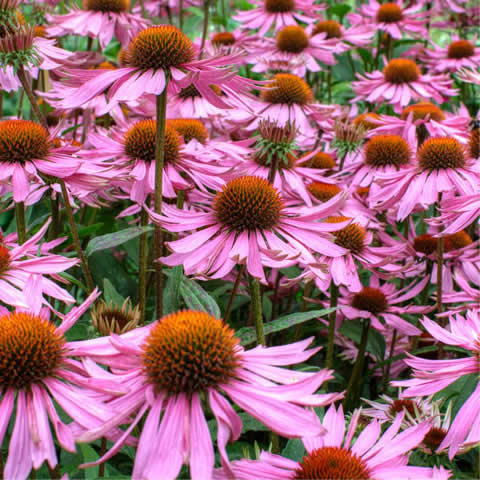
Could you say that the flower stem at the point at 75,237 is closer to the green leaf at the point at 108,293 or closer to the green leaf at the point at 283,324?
the green leaf at the point at 108,293

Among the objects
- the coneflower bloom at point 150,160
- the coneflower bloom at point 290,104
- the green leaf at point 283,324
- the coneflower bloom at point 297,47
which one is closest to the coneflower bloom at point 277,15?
the coneflower bloom at point 297,47

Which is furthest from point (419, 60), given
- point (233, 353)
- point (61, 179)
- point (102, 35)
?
point (233, 353)

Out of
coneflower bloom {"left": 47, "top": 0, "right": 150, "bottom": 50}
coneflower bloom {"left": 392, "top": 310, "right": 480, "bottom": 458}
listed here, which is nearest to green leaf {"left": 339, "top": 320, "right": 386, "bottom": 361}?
coneflower bloom {"left": 392, "top": 310, "right": 480, "bottom": 458}

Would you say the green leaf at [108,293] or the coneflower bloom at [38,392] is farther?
the green leaf at [108,293]

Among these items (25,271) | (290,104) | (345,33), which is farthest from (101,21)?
(25,271)

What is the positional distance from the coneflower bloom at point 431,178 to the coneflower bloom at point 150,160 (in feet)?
1.47

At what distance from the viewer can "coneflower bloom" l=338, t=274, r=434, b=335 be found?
144cm

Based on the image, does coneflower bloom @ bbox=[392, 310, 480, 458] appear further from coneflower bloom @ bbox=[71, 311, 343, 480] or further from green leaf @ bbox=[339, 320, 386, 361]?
green leaf @ bbox=[339, 320, 386, 361]

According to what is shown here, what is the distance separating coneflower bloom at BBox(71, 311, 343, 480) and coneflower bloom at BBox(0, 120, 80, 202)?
0.48 metres

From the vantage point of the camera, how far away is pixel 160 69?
108 cm

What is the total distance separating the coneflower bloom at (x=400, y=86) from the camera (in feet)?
7.23

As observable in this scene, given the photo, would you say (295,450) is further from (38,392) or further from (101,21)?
(101,21)

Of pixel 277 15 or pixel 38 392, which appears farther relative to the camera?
pixel 277 15

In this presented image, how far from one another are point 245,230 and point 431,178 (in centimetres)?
62
